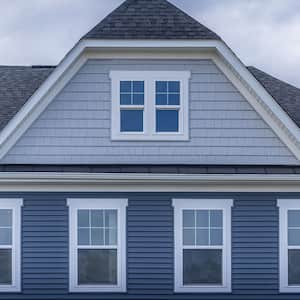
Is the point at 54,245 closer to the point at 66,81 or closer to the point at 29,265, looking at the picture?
the point at 29,265

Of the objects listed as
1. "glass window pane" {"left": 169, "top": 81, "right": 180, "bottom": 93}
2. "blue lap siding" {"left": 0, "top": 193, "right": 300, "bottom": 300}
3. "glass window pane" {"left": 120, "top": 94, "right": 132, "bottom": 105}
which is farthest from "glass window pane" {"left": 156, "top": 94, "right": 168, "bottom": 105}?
"blue lap siding" {"left": 0, "top": 193, "right": 300, "bottom": 300}

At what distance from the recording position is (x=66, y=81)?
14.0 m

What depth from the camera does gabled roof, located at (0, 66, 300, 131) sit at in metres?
15.9

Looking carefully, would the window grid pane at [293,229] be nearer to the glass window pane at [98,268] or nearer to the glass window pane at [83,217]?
the glass window pane at [98,268]

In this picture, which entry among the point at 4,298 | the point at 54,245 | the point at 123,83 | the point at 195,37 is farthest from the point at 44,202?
the point at 195,37

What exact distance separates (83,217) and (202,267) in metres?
2.63

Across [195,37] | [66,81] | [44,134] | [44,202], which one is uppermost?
[195,37]

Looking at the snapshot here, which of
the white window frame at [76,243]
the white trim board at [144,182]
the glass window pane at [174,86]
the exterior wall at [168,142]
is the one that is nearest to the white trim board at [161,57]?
the exterior wall at [168,142]

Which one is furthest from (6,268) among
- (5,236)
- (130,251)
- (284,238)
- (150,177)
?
(284,238)

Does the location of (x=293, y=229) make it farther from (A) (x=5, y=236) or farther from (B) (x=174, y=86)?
(A) (x=5, y=236)

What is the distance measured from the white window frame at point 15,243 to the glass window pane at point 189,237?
3.36 meters

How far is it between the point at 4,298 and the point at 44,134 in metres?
3.41

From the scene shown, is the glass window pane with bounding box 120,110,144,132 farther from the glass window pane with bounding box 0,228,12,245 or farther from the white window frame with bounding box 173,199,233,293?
the glass window pane with bounding box 0,228,12,245

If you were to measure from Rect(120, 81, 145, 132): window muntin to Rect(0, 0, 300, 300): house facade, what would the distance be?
21mm
